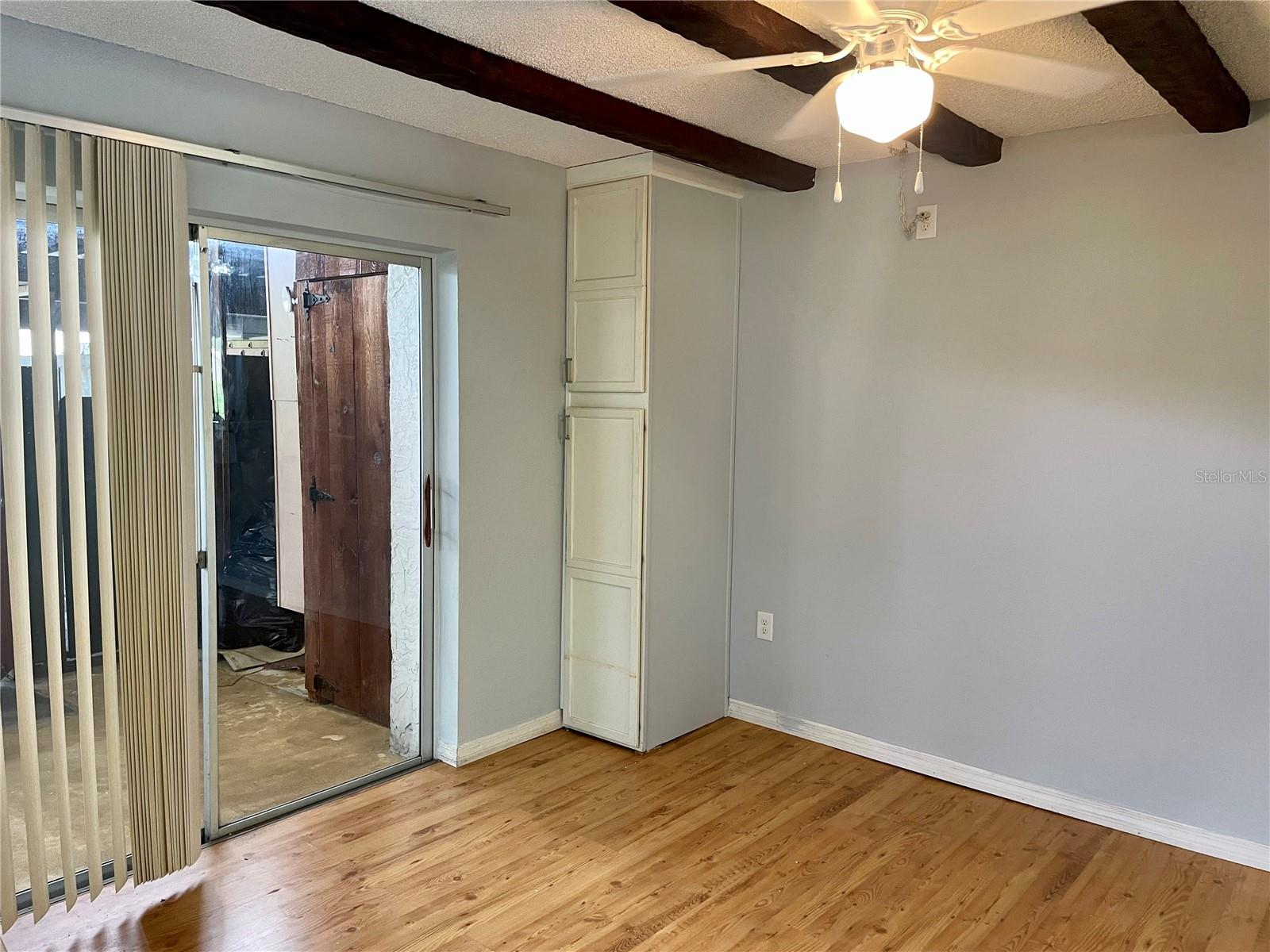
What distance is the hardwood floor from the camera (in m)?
2.46

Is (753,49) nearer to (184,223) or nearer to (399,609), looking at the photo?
(184,223)

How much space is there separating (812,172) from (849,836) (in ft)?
8.32

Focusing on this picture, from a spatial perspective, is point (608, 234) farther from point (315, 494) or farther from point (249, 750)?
point (249, 750)

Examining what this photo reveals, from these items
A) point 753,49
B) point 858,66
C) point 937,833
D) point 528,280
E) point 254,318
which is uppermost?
point 753,49

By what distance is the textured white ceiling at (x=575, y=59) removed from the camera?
87.9 inches

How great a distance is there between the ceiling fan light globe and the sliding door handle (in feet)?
7.05

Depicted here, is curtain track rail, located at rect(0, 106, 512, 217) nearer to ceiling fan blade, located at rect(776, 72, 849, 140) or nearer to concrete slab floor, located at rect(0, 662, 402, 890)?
ceiling fan blade, located at rect(776, 72, 849, 140)

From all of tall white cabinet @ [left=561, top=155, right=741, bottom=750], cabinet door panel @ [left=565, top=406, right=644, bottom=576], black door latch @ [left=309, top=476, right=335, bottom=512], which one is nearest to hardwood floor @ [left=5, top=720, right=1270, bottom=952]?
tall white cabinet @ [left=561, top=155, right=741, bottom=750]

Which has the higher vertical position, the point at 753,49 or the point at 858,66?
the point at 753,49

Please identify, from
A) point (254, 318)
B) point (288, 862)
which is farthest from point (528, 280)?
point (288, 862)

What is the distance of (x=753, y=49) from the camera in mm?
2299

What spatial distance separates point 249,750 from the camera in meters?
3.12

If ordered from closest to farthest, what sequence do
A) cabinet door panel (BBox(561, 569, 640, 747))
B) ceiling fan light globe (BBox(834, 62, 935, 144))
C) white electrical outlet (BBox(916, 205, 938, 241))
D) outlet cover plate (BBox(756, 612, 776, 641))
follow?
ceiling fan light globe (BBox(834, 62, 935, 144)), white electrical outlet (BBox(916, 205, 938, 241)), cabinet door panel (BBox(561, 569, 640, 747)), outlet cover plate (BBox(756, 612, 776, 641))

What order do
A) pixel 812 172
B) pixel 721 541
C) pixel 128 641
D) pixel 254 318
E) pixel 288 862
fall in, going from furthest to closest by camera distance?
pixel 721 541, pixel 812 172, pixel 254 318, pixel 288 862, pixel 128 641
